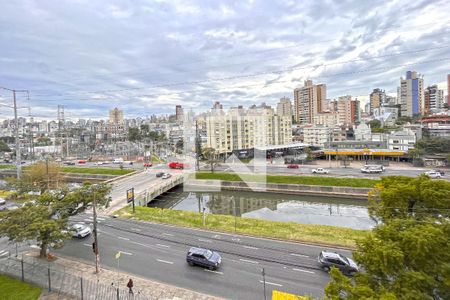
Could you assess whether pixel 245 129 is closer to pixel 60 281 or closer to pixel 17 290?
pixel 60 281

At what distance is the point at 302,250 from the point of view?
52.2 feet

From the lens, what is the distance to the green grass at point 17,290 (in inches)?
440

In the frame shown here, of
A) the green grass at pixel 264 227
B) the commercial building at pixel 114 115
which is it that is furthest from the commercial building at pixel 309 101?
the commercial building at pixel 114 115

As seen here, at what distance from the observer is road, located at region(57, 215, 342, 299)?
40.3ft

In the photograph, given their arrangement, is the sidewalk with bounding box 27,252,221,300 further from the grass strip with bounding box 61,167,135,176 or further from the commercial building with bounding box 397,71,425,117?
the commercial building with bounding box 397,71,425,117

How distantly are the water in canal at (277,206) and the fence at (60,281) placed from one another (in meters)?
17.1

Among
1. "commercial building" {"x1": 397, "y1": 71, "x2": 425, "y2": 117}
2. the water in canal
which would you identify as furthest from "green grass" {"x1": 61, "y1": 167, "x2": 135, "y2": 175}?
"commercial building" {"x1": 397, "y1": 71, "x2": 425, "y2": 117}

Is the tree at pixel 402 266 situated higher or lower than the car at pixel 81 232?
higher

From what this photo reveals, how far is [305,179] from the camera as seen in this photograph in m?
35.9

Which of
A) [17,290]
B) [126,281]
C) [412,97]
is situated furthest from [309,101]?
[17,290]

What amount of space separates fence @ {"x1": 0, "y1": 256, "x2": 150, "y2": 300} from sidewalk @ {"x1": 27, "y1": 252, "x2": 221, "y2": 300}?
261 mm

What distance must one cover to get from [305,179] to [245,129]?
29.7m

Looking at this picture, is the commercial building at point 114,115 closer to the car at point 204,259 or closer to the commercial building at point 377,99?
the commercial building at point 377,99

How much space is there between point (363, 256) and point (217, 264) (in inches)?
306
